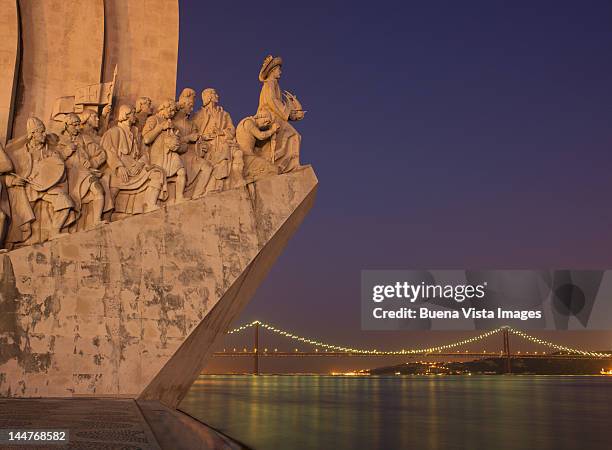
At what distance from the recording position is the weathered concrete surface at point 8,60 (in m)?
7.24

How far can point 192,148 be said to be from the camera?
23.5ft

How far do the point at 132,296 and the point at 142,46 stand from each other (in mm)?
3201

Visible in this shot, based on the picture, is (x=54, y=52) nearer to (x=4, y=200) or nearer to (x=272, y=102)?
(x=4, y=200)

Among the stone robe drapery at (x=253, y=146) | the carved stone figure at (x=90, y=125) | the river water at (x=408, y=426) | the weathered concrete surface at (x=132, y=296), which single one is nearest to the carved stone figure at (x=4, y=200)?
the weathered concrete surface at (x=132, y=296)

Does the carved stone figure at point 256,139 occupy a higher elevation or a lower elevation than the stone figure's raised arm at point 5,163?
higher

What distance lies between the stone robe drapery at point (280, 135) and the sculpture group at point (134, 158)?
1 centimetres

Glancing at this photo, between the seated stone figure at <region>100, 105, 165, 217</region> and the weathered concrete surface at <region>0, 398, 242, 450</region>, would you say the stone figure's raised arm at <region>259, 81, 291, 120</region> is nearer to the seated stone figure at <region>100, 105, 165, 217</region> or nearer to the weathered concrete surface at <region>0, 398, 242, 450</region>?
the seated stone figure at <region>100, 105, 165, 217</region>

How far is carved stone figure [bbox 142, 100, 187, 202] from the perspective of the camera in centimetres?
676

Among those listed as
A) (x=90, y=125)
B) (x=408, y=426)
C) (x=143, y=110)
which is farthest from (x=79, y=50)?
(x=408, y=426)

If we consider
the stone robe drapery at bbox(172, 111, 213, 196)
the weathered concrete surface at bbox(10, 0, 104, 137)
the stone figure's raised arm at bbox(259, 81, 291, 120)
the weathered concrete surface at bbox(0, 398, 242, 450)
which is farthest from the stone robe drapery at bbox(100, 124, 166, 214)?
the weathered concrete surface at bbox(0, 398, 242, 450)

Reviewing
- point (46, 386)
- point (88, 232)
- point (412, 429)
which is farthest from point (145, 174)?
point (412, 429)

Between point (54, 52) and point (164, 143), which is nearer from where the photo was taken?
point (164, 143)

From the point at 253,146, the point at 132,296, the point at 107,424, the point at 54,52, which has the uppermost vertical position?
the point at 54,52

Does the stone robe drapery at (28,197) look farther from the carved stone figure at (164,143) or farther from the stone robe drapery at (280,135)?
the stone robe drapery at (280,135)
